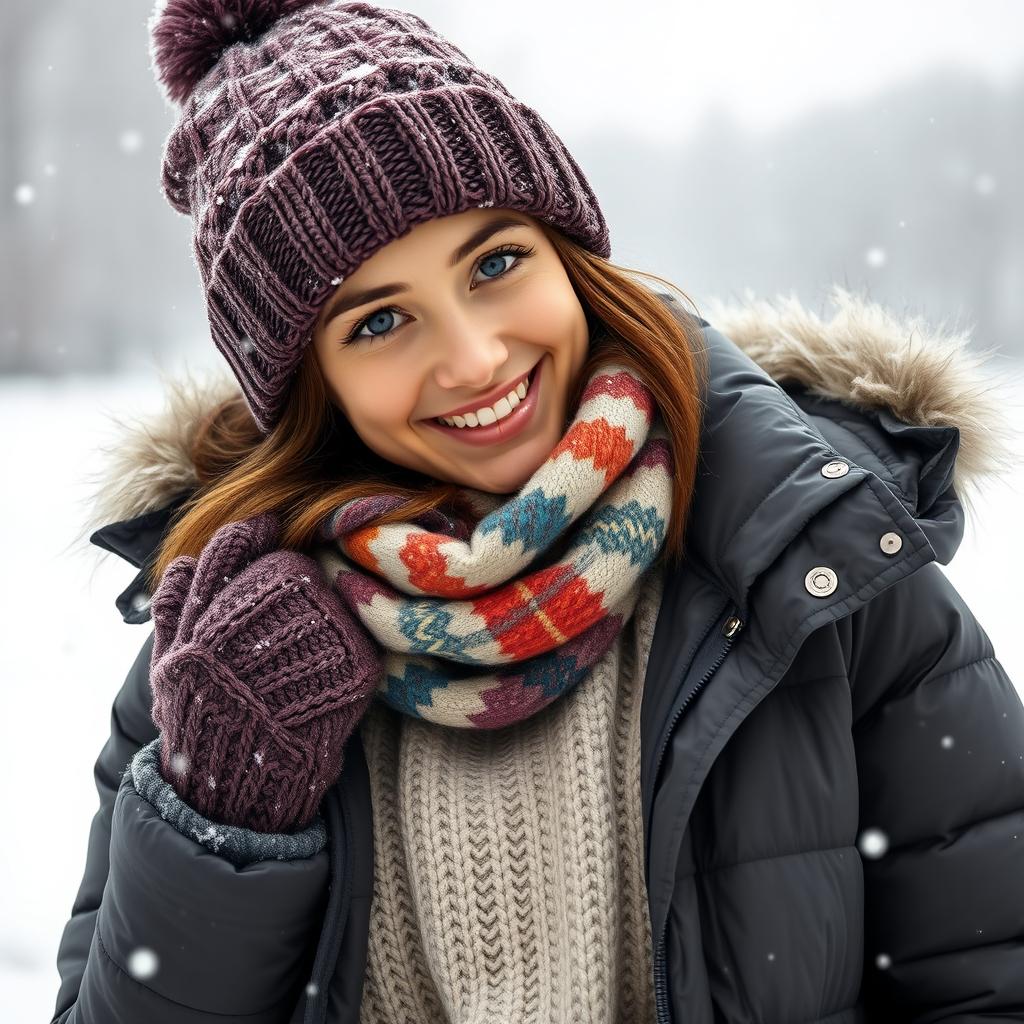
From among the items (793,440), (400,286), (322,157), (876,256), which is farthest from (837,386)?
(876,256)

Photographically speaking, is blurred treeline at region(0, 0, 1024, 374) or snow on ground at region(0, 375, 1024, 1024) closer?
snow on ground at region(0, 375, 1024, 1024)

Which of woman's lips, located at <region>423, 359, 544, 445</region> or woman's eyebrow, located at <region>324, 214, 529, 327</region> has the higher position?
woman's eyebrow, located at <region>324, 214, 529, 327</region>

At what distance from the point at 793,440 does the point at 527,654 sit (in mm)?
376

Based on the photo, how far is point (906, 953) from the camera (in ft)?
3.65

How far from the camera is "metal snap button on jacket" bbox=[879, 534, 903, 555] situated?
Answer: 3.30 feet

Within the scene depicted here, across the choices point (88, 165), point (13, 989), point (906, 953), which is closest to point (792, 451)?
point (906, 953)

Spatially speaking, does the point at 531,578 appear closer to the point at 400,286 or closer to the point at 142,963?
the point at 400,286

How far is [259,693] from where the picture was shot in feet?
3.63

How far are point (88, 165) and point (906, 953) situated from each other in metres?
3.75

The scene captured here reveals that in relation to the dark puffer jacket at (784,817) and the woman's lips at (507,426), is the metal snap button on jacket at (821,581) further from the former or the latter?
the woman's lips at (507,426)

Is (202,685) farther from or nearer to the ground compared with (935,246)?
farther from the ground

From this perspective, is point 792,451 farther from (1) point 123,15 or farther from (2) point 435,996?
(1) point 123,15

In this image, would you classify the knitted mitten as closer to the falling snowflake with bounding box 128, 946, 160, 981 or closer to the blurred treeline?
the falling snowflake with bounding box 128, 946, 160, 981

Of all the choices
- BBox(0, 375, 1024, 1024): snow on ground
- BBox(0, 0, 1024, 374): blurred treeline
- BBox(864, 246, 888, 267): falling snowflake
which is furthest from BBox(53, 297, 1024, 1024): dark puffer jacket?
BBox(864, 246, 888, 267): falling snowflake
